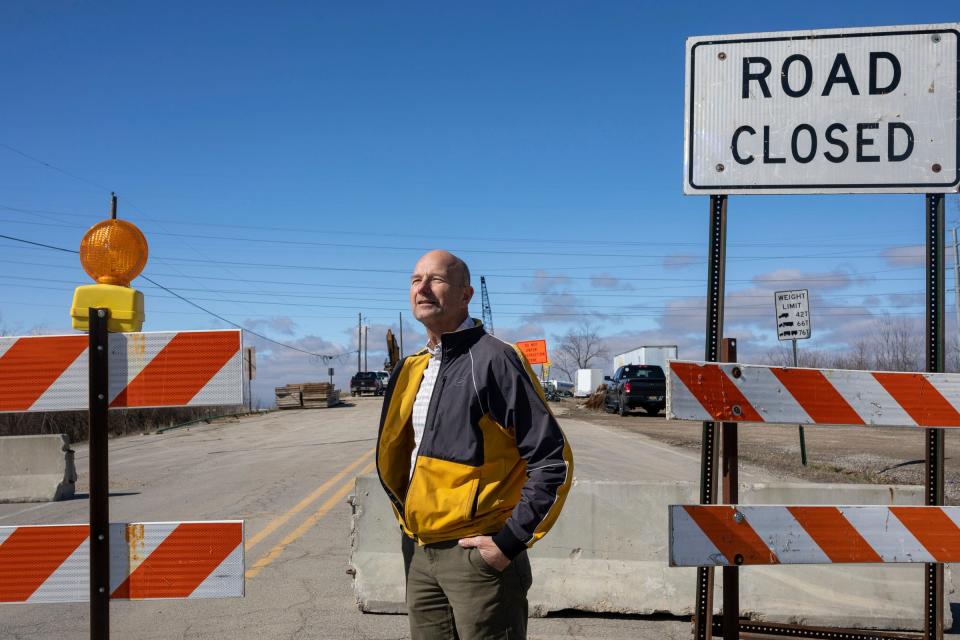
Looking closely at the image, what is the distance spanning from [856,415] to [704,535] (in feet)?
2.82

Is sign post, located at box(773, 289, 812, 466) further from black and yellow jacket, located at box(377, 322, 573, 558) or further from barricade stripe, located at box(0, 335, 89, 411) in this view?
barricade stripe, located at box(0, 335, 89, 411)

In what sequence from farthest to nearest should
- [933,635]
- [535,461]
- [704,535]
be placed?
[933,635] < [704,535] < [535,461]

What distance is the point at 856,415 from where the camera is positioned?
11.8 feet

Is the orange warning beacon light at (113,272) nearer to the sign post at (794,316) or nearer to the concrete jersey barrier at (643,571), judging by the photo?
the concrete jersey barrier at (643,571)

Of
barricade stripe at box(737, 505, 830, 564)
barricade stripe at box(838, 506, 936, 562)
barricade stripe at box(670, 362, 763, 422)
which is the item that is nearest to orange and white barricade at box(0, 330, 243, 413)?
barricade stripe at box(670, 362, 763, 422)

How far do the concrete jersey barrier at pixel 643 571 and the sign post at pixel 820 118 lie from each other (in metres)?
1.51

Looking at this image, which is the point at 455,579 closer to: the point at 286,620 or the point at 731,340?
the point at 731,340

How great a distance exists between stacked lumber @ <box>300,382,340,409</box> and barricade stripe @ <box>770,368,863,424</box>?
47179 mm

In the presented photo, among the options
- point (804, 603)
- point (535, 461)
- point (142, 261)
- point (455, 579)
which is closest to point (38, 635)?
point (142, 261)

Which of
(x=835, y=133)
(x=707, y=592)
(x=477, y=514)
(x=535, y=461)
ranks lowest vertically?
(x=707, y=592)

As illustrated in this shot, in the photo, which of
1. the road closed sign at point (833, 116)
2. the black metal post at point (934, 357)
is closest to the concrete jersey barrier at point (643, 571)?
the black metal post at point (934, 357)

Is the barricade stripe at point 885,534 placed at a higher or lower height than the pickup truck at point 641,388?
higher

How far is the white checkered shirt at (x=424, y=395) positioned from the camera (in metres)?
3.14

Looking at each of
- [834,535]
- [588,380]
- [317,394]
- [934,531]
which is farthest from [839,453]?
[588,380]
